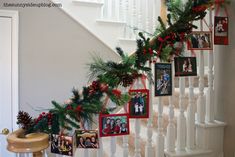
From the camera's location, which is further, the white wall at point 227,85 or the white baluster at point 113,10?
the white baluster at point 113,10

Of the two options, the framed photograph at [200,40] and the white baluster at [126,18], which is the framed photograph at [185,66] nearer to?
the framed photograph at [200,40]

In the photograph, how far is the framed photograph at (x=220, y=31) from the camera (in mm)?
1560

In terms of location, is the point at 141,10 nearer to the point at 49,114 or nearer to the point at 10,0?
the point at 10,0

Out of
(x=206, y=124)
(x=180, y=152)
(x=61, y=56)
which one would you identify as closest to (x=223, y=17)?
(x=206, y=124)

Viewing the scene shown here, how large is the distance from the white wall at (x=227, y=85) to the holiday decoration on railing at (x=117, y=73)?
0.29 metres

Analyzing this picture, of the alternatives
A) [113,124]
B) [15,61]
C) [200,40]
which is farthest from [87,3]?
[113,124]

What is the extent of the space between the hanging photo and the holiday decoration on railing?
0.14 ft

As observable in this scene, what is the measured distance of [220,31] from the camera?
61.5 inches

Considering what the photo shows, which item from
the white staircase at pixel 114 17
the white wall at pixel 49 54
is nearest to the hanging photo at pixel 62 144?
the white wall at pixel 49 54

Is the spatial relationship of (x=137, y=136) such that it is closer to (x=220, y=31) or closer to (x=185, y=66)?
(x=185, y=66)

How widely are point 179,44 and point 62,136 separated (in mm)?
810

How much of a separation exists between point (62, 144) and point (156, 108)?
130cm

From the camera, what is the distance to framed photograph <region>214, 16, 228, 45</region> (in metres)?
1.56

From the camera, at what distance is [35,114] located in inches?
105
